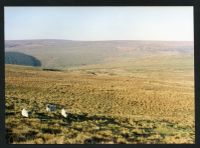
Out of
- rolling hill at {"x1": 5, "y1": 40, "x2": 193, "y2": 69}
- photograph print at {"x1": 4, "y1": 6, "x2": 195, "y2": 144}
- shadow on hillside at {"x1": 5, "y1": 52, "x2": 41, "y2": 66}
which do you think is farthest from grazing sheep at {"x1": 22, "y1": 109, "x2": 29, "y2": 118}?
shadow on hillside at {"x1": 5, "y1": 52, "x2": 41, "y2": 66}

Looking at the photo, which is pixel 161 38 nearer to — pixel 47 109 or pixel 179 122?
pixel 179 122

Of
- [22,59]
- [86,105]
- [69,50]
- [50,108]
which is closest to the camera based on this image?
[50,108]

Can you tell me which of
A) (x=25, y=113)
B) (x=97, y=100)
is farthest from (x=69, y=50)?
(x=25, y=113)

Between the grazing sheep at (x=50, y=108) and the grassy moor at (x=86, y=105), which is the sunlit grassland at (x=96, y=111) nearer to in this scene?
the grassy moor at (x=86, y=105)

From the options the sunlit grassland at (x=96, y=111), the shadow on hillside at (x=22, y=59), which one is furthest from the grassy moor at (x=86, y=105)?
the shadow on hillside at (x=22, y=59)

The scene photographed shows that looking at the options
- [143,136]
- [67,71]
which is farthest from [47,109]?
[67,71]

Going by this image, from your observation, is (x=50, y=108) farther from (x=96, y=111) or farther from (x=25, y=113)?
(x=96, y=111)

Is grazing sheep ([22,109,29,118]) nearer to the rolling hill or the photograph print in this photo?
the photograph print

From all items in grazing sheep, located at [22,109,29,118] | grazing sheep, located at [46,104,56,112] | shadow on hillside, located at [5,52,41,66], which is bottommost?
grazing sheep, located at [22,109,29,118]
